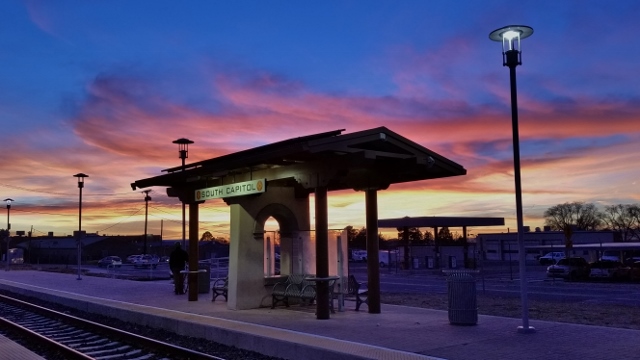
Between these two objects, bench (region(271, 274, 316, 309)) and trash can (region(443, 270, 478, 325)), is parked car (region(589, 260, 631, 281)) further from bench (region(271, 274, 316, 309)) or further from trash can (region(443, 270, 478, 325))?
trash can (region(443, 270, 478, 325))

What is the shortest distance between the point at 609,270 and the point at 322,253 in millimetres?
25044

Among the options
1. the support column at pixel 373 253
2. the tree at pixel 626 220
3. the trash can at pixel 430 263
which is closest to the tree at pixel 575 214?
the tree at pixel 626 220

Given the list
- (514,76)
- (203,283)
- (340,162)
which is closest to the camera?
(514,76)

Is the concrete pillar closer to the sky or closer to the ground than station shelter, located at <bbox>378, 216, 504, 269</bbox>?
closer to the ground

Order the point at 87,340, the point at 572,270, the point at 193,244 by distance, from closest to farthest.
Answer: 1. the point at 87,340
2. the point at 193,244
3. the point at 572,270

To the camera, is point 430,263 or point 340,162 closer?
point 340,162

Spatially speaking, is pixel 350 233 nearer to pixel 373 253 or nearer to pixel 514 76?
pixel 373 253

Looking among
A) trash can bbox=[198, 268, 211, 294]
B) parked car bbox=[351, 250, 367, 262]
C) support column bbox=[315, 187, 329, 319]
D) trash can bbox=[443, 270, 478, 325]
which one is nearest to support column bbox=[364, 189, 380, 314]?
support column bbox=[315, 187, 329, 319]

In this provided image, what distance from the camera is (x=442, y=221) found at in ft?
145

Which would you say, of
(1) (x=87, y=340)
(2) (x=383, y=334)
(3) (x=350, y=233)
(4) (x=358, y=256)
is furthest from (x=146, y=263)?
(2) (x=383, y=334)

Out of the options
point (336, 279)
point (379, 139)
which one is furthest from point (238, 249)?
point (379, 139)

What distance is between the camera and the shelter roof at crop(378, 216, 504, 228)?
44.0 meters

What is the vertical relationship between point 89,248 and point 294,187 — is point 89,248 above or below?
below

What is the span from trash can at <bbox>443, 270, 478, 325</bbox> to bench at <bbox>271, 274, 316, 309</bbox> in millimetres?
3767
